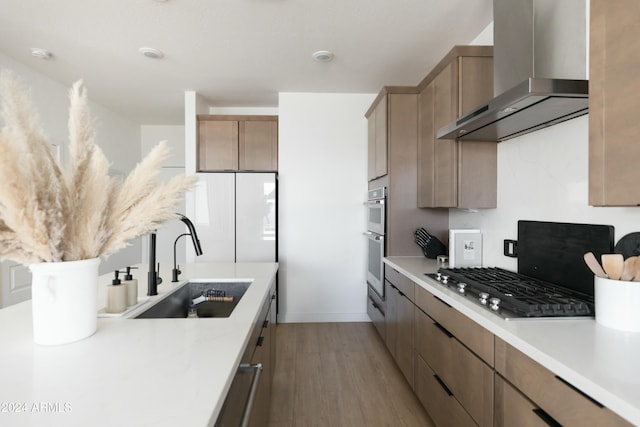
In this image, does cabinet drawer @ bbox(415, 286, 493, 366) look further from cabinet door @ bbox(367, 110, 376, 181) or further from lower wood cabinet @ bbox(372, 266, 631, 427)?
cabinet door @ bbox(367, 110, 376, 181)

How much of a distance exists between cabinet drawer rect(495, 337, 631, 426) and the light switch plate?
1.16 meters

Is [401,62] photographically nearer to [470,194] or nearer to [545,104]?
[470,194]

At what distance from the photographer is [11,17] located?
219cm

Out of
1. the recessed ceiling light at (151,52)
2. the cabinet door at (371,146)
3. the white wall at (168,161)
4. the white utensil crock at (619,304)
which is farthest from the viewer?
the white wall at (168,161)

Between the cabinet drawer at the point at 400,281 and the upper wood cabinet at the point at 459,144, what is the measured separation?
616mm

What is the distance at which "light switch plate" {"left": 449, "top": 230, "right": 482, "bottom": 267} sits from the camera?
2.26m

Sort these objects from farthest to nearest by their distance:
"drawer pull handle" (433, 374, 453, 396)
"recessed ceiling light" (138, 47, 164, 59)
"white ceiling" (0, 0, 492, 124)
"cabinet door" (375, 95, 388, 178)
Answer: "cabinet door" (375, 95, 388, 178)
"recessed ceiling light" (138, 47, 164, 59)
"white ceiling" (0, 0, 492, 124)
"drawer pull handle" (433, 374, 453, 396)

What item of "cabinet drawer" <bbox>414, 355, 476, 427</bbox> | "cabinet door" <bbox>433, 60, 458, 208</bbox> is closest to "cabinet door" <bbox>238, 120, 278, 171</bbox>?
"cabinet door" <bbox>433, 60, 458, 208</bbox>

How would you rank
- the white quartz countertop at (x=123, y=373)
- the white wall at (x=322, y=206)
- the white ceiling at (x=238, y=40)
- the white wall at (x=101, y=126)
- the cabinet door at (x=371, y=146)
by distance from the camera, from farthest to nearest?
the white wall at (x=322, y=206) < the cabinet door at (x=371, y=146) < the white wall at (x=101, y=126) < the white ceiling at (x=238, y=40) < the white quartz countertop at (x=123, y=373)

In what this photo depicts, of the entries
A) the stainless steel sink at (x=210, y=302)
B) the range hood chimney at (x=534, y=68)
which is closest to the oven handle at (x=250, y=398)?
the stainless steel sink at (x=210, y=302)

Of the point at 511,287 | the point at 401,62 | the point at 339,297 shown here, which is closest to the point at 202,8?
the point at 401,62

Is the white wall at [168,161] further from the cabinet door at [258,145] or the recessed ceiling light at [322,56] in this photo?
the recessed ceiling light at [322,56]

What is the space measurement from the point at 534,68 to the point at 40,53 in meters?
3.75

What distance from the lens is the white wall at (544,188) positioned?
146cm
